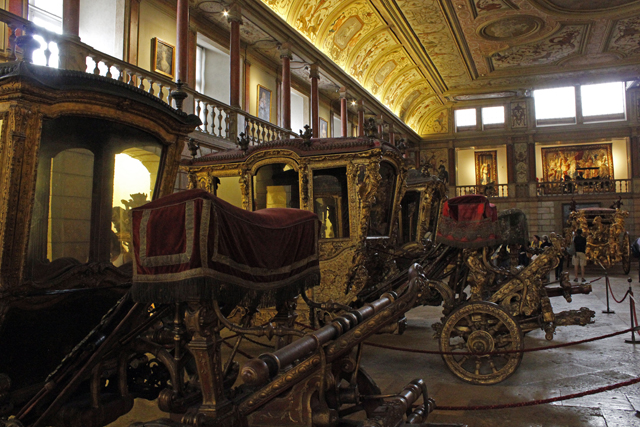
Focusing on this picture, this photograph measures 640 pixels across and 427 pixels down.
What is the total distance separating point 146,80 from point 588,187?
73.9ft

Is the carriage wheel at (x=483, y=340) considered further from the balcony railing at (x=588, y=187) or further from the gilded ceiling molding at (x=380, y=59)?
the balcony railing at (x=588, y=187)

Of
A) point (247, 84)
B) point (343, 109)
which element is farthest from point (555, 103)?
point (247, 84)

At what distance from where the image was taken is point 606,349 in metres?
5.70

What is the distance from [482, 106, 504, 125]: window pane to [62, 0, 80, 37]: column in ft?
80.7

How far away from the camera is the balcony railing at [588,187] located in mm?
23719

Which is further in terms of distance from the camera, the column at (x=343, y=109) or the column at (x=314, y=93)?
the column at (x=343, y=109)

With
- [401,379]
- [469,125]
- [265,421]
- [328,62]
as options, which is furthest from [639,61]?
[265,421]

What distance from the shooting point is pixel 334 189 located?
6.64 m

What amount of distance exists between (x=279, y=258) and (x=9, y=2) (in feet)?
29.2

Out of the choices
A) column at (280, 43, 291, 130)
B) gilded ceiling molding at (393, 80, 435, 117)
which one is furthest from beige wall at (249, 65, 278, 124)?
gilded ceiling molding at (393, 80, 435, 117)

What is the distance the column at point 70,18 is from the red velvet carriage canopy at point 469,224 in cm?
693

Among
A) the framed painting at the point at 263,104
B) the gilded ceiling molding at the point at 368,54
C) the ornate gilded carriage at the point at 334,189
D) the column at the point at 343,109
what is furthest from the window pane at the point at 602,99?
the ornate gilded carriage at the point at 334,189

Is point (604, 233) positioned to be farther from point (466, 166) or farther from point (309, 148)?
point (466, 166)

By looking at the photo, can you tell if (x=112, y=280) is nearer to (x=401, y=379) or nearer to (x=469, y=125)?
(x=401, y=379)
